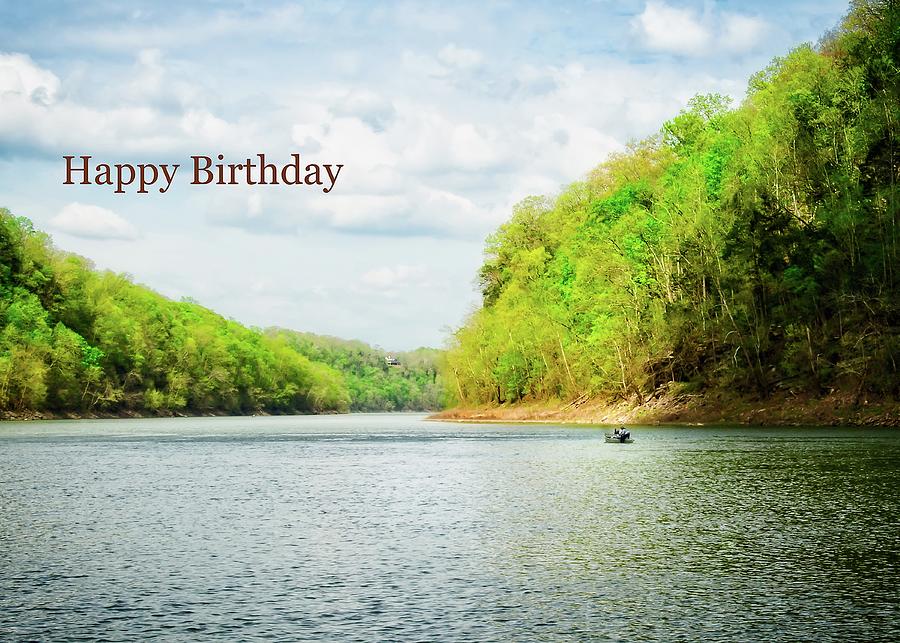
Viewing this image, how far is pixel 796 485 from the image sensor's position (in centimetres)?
2891

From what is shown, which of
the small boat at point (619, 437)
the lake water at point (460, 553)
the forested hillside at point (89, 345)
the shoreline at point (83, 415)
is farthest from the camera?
the forested hillside at point (89, 345)

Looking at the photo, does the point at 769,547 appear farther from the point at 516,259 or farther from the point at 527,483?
the point at 516,259

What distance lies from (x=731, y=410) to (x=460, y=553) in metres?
58.1

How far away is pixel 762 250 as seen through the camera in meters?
70.0

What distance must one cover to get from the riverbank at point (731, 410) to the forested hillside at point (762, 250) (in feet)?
2.79

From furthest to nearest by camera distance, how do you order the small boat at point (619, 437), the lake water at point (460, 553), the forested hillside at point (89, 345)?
the forested hillside at point (89, 345)
the small boat at point (619, 437)
the lake water at point (460, 553)

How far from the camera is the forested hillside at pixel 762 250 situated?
207 ft

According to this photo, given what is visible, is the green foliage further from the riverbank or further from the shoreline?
the riverbank

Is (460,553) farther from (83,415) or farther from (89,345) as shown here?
(89,345)

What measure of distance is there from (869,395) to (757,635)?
55512 mm

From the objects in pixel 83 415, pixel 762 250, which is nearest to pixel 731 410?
pixel 762 250

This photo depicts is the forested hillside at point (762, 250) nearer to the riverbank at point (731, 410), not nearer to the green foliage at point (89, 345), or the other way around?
the riverbank at point (731, 410)

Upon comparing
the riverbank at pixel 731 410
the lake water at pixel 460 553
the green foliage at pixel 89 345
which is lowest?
the lake water at pixel 460 553

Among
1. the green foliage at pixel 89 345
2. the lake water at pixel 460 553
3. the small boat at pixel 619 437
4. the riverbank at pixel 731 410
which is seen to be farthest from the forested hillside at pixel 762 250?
the green foliage at pixel 89 345
